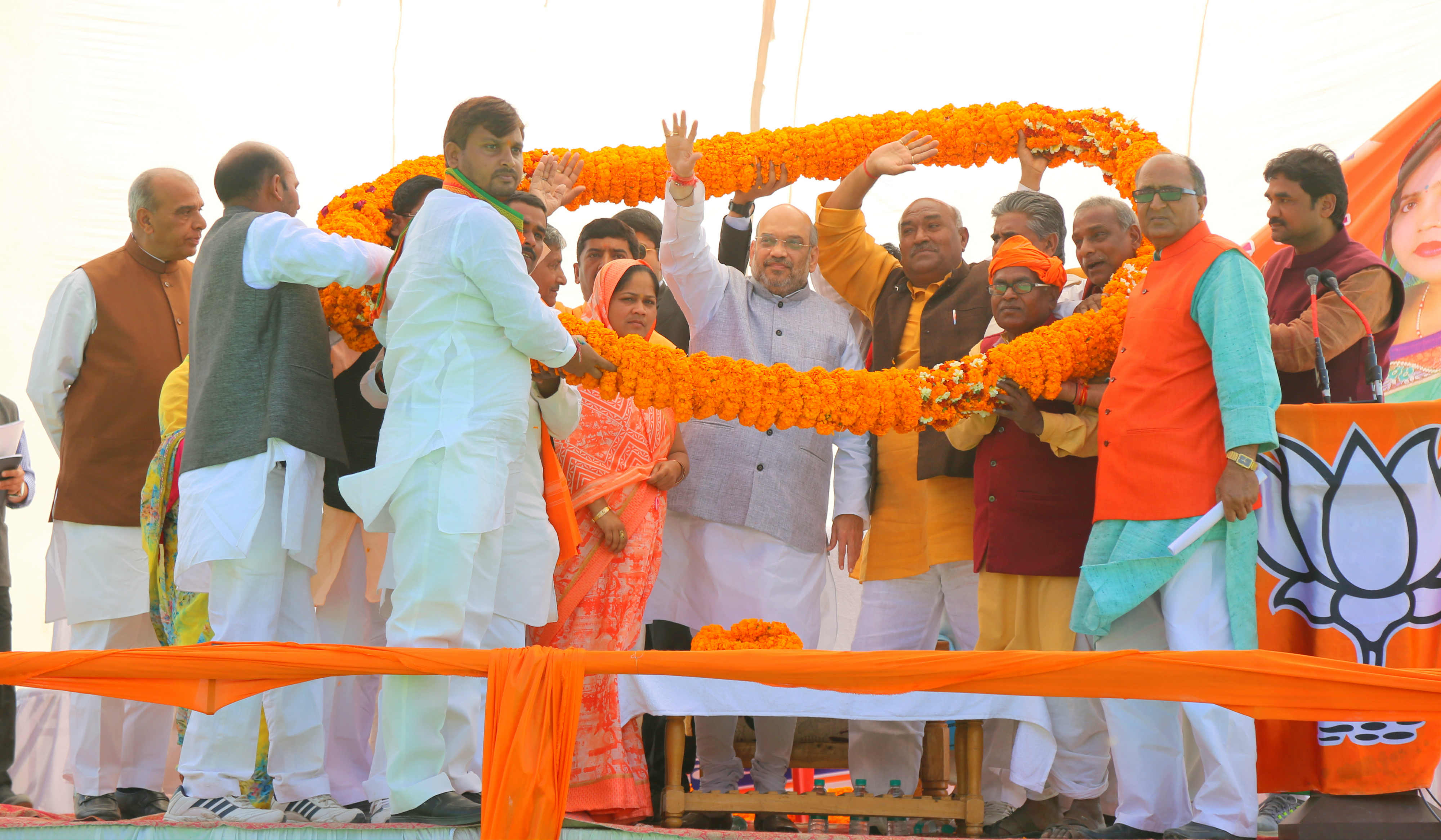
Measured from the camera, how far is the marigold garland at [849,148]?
480cm

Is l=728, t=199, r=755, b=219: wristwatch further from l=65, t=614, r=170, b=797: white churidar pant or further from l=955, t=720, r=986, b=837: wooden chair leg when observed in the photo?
l=65, t=614, r=170, b=797: white churidar pant

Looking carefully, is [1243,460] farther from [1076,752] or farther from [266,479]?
[266,479]

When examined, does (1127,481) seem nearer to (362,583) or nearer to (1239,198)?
(362,583)

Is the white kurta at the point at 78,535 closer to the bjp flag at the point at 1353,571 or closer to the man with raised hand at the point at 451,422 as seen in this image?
the man with raised hand at the point at 451,422

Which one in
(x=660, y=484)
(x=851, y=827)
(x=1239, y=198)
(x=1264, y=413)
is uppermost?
(x=1239, y=198)

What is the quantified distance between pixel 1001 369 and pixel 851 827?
1.69 meters

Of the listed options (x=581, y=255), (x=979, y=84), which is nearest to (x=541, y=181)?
(x=581, y=255)

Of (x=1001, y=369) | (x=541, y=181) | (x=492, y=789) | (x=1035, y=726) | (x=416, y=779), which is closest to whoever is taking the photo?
(x=492, y=789)

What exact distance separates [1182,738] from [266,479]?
2.99 meters

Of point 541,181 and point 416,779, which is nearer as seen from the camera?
point 416,779

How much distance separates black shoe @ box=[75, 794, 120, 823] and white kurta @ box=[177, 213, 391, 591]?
33.6 inches

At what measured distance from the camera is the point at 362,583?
4312 mm

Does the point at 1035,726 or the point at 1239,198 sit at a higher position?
the point at 1239,198

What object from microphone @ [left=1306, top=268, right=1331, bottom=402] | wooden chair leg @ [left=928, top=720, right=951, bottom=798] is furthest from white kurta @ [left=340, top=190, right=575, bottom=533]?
microphone @ [left=1306, top=268, right=1331, bottom=402]
